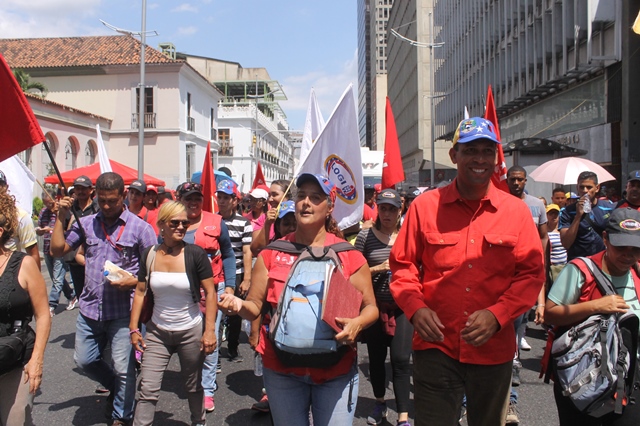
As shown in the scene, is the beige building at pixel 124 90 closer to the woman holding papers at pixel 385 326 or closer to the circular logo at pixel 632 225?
the woman holding papers at pixel 385 326

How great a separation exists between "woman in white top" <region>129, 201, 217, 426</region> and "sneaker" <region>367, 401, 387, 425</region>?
1.45 m

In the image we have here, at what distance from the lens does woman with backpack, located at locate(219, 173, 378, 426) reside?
9.70 ft

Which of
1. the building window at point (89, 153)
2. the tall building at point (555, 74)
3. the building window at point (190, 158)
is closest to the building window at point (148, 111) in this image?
the building window at point (190, 158)

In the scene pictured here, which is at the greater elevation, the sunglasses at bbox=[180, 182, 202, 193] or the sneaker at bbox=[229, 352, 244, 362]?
the sunglasses at bbox=[180, 182, 202, 193]

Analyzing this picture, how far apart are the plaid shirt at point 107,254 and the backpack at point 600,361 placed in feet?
10.3

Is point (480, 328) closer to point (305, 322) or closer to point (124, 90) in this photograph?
point (305, 322)

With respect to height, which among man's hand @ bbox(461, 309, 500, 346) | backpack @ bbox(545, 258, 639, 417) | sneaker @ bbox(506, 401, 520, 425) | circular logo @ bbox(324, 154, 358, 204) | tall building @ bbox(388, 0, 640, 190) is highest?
tall building @ bbox(388, 0, 640, 190)

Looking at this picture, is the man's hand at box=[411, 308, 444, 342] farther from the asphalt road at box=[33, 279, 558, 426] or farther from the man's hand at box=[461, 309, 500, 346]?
the asphalt road at box=[33, 279, 558, 426]

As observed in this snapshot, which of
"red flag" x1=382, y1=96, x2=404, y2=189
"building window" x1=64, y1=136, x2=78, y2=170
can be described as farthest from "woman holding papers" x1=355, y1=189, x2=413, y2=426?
"building window" x1=64, y1=136, x2=78, y2=170

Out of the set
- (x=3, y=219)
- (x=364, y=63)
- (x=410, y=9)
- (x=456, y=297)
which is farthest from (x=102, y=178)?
(x=364, y=63)

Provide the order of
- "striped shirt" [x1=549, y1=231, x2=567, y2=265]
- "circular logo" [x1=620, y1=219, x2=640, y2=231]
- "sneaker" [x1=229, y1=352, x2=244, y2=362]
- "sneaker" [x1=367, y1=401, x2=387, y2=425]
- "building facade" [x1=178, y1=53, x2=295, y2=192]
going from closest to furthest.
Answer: "circular logo" [x1=620, y1=219, x2=640, y2=231]
"sneaker" [x1=367, y1=401, x2=387, y2=425]
"sneaker" [x1=229, y1=352, x2=244, y2=362]
"striped shirt" [x1=549, y1=231, x2=567, y2=265]
"building facade" [x1=178, y1=53, x2=295, y2=192]

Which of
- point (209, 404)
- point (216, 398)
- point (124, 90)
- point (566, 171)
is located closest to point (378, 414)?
point (209, 404)

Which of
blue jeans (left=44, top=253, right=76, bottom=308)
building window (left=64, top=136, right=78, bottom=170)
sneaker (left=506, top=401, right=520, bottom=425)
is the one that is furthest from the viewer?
building window (left=64, top=136, right=78, bottom=170)

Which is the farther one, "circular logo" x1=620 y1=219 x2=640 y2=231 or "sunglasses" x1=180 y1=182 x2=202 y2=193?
"sunglasses" x1=180 y1=182 x2=202 y2=193
